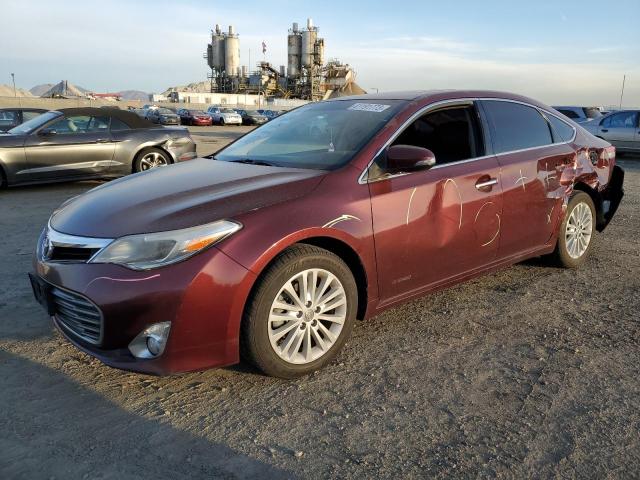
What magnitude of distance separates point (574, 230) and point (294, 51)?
9111 centimetres

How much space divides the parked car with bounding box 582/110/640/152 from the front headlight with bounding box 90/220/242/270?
49.3 feet

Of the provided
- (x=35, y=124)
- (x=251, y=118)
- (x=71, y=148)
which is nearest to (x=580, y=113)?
(x=71, y=148)

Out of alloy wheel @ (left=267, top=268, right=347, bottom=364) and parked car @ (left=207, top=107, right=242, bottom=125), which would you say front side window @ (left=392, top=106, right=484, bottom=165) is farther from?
parked car @ (left=207, top=107, right=242, bottom=125)

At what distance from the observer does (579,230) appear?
16.0ft

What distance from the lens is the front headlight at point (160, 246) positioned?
2625 mm

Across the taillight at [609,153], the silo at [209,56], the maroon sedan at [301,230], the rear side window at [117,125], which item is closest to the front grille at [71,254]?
the maroon sedan at [301,230]

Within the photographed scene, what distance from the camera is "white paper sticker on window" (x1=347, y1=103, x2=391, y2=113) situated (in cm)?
377

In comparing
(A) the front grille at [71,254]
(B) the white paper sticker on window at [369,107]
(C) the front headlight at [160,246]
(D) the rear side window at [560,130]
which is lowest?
(A) the front grille at [71,254]

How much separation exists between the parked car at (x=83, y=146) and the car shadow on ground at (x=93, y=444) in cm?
644

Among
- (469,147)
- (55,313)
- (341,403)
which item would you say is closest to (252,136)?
(469,147)

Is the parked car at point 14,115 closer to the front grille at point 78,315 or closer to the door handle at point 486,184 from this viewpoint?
the front grille at point 78,315

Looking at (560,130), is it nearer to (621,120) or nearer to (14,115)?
(14,115)

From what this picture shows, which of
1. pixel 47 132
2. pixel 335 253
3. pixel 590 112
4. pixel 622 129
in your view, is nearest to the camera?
pixel 335 253

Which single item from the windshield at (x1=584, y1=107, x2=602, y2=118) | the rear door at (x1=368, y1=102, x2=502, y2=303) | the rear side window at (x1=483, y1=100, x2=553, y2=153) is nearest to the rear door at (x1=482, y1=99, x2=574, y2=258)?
the rear side window at (x1=483, y1=100, x2=553, y2=153)
